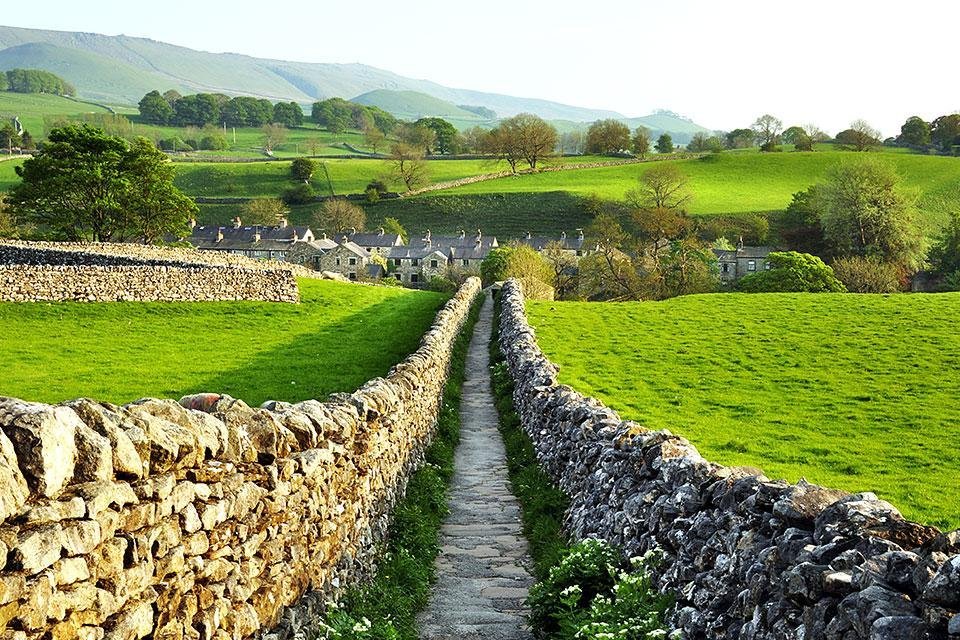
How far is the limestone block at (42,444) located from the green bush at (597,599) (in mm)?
3959

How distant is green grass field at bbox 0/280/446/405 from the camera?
2155 centimetres

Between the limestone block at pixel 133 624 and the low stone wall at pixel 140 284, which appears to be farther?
the low stone wall at pixel 140 284

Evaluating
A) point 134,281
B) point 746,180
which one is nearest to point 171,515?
point 134,281

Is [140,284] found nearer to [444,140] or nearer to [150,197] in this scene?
[150,197]

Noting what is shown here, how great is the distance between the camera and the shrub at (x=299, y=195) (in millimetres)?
146125

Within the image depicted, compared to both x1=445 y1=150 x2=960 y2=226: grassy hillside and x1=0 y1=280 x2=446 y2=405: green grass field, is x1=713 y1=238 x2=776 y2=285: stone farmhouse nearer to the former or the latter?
x1=445 y1=150 x2=960 y2=226: grassy hillside

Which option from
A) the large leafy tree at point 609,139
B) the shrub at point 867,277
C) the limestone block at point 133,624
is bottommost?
the shrub at point 867,277

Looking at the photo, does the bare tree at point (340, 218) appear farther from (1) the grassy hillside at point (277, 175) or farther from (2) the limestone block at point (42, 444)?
(2) the limestone block at point (42, 444)

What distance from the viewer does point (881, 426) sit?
1853 cm

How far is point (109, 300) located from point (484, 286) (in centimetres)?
3708

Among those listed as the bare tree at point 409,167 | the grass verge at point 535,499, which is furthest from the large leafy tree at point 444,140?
the grass verge at point 535,499

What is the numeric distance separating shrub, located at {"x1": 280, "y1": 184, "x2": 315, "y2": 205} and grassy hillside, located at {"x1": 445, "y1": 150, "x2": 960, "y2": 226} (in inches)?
908

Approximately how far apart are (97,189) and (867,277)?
5566 cm

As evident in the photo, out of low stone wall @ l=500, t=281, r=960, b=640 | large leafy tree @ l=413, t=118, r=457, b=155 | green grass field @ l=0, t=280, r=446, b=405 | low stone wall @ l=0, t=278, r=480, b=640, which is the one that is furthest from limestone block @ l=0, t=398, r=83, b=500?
large leafy tree @ l=413, t=118, r=457, b=155
